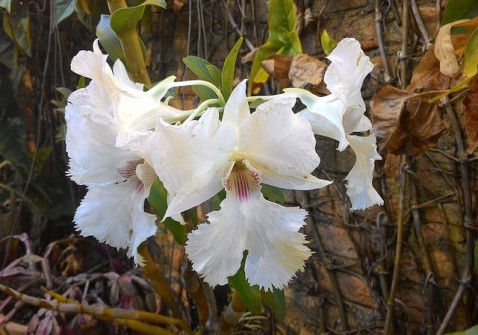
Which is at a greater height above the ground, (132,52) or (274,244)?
(132,52)

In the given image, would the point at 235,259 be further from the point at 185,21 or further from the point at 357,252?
the point at 185,21

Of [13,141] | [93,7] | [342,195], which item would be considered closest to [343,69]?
[342,195]

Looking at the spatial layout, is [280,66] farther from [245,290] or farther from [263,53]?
[245,290]

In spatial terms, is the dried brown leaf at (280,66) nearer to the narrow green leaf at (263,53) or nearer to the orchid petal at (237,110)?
the narrow green leaf at (263,53)

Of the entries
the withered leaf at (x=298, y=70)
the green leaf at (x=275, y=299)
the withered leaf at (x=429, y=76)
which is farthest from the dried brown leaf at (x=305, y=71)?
the green leaf at (x=275, y=299)

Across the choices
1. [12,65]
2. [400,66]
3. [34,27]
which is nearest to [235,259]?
[400,66]

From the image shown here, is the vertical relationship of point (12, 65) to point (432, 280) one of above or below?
above

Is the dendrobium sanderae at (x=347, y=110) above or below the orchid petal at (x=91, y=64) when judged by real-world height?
below
